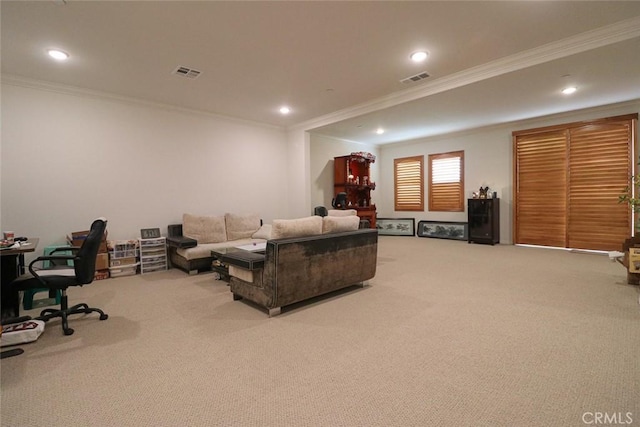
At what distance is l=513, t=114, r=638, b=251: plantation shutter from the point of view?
565 centimetres

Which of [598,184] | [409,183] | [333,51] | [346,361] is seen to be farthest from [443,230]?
[346,361]

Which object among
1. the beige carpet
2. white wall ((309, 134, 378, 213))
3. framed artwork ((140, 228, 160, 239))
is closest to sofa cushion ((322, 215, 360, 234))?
the beige carpet

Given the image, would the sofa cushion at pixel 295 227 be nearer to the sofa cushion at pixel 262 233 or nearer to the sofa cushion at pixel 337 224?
the sofa cushion at pixel 337 224

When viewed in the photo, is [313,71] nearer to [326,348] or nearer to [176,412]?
[326,348]

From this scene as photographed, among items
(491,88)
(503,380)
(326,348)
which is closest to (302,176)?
(491,88)

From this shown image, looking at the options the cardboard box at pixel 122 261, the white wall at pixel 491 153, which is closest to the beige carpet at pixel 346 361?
the cardboard box at pixel 122 261

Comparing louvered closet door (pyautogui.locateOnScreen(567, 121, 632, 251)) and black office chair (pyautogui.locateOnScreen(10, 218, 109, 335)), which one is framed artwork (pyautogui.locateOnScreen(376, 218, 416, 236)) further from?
black office chair (pyautogui.locateOnScreen(10, 218, 109, 335))

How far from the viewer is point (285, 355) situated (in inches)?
86.6

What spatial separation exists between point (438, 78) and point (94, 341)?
17.3ft

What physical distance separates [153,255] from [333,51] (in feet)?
13.8

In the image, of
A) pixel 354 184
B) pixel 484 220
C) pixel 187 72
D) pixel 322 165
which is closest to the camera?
pixel 187 72

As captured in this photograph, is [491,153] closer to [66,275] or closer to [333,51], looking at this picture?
[333,51]

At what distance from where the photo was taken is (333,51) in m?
3.61

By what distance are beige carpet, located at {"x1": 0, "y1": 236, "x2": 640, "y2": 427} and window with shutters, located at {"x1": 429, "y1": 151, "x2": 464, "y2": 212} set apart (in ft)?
14.8
